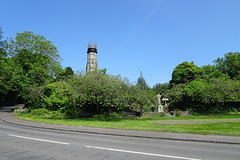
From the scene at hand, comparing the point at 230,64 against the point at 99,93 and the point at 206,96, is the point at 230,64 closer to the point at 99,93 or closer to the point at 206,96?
the point at 206,96

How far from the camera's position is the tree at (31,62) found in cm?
2783

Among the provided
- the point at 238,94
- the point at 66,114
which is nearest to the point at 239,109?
the point at 238,94

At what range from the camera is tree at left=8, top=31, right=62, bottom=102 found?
27.8m

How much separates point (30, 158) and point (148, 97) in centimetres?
1780

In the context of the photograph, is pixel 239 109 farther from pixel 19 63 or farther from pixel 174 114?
pixel 19 63

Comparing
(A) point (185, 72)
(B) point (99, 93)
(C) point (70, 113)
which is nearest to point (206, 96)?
(B) point (99, 93)

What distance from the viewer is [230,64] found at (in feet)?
155

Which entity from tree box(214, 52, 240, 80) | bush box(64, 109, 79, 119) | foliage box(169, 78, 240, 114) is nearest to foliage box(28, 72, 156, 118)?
bush box(64, 109, 79, 119)

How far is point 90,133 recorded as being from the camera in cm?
1169

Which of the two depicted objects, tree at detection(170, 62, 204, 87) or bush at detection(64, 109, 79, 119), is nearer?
bush at detection(64, 109, 79, 119)

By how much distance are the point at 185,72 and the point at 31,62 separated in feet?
138

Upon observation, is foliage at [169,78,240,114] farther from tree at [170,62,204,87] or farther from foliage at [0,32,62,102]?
foliage at [0,32,62,102]

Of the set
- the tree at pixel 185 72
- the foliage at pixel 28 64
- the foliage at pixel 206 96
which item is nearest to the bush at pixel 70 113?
the foliage at pixel 28 64

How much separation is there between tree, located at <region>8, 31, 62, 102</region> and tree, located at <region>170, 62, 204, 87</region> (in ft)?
119
